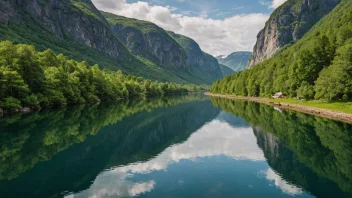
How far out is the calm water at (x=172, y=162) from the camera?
22047mm

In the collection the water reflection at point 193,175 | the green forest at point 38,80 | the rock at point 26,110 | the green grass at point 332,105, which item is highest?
the green forest at point 38,80

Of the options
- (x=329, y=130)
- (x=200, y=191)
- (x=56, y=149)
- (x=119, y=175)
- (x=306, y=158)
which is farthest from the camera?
(x=329, y=130)

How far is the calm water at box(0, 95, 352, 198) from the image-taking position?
22047mm

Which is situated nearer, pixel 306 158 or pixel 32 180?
pixel 32 180

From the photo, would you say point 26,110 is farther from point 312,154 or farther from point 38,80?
point 312,154

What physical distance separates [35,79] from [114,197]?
69.6 m

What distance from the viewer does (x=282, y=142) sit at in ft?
135

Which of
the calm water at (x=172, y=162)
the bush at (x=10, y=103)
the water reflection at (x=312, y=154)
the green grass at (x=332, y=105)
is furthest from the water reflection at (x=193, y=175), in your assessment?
the bush at (x=10, y=103)

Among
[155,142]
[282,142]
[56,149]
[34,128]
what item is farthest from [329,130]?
[34,128]

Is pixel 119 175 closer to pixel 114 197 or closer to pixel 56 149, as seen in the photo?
pixel 114 197

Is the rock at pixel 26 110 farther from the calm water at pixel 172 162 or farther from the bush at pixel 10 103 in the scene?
the calm water at pixel 172 162

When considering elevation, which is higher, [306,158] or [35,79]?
[35,79]

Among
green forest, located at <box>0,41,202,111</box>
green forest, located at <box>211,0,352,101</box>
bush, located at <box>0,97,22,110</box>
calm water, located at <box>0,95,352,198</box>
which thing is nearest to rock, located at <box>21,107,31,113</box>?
green forest, located at <box>0,41,202,111</box>

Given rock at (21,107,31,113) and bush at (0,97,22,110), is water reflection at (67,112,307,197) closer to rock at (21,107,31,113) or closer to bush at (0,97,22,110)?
bush at (0,97,22,110)
